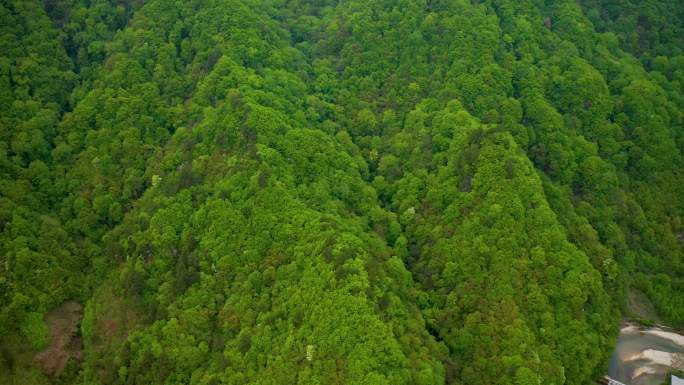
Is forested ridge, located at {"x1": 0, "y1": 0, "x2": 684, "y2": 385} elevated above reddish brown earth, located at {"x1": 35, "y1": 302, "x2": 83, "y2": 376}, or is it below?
above

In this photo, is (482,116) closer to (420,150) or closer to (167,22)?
(420,150)

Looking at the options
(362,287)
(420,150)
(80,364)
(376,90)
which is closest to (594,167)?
(420,150)

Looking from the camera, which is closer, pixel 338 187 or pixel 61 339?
pixel 61 339

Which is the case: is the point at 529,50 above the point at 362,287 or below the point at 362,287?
above

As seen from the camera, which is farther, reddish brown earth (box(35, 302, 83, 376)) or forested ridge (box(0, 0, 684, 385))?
reddish brown earth (box(35, 302, 83, 376))

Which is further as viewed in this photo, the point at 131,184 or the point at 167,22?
the point at 167,22
